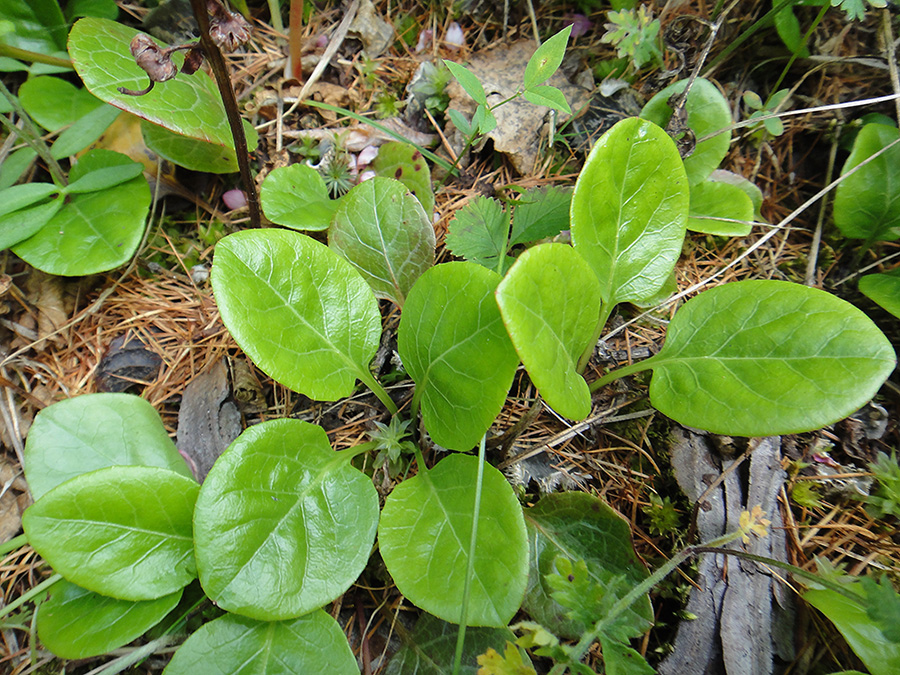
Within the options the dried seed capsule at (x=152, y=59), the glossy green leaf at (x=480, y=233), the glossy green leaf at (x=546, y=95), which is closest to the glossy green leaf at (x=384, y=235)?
the glossy green leaf at (x=480, y=233)

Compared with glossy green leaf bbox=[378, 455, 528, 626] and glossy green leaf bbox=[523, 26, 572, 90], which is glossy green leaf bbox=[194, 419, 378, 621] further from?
glossy green leaf bbox=[523, 26, 572, 90]

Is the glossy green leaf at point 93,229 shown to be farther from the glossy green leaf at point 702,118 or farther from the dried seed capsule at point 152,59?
the glossy green leaf at point 702,118

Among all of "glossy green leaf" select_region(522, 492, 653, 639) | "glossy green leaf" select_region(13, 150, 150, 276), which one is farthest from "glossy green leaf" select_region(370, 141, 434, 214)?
"glossy green leaf" select_region(522, 492, 653, 639)

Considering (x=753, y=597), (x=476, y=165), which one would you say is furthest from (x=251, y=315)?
(x=753, y=597)

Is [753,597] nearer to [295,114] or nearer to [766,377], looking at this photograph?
[766,377]

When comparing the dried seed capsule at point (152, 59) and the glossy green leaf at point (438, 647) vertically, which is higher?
the dried seed capsule at point (152, 59)

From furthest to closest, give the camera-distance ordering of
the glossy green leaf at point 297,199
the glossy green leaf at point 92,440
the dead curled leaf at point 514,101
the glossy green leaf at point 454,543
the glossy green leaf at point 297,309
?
the dead curled leaf at point 514,101, the glossy green leaf at point 297,199, the glossy green leaf at point 92,440, the glossy green leaf at point 297,309, the glossy green leaf at point 454,543
